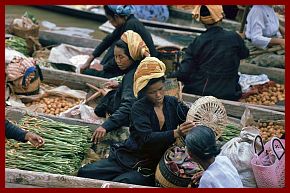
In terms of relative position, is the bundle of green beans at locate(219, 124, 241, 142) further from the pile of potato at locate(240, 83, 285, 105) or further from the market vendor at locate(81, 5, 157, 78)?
the market vendor at locate(81, 5, 157, 78)

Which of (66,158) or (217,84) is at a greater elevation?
(217,84)

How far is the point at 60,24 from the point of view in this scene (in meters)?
10.9

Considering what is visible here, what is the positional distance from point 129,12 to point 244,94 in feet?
5.30

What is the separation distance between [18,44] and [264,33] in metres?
3.10

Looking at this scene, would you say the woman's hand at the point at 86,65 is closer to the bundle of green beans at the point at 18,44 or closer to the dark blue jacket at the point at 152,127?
the bundle of green beans at the point at 18,44

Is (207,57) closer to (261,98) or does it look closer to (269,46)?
(261,98)

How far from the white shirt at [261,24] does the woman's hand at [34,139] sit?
3.28 meters

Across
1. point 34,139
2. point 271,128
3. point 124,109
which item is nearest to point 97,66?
point 124,109

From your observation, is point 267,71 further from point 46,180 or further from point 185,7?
point 46,180

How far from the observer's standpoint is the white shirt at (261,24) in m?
7.55

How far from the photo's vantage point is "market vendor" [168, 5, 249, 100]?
659 centimetres

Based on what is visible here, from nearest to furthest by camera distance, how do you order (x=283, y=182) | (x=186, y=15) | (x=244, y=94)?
(x=283, y=182), (x=244, y=94), (x=186, y=15)

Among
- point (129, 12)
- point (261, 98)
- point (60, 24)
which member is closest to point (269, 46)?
point (261, 98)

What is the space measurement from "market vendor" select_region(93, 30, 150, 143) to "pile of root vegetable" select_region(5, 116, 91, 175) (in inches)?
7.8
